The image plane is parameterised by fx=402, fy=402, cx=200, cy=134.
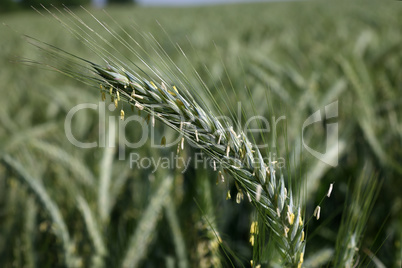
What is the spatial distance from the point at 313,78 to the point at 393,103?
1.37 feet

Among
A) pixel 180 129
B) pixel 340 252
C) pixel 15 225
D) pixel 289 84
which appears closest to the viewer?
pixel 180 129

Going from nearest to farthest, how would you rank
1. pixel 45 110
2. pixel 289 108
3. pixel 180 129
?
1. pixel 180 129
2. pixel 289 108
3. pixel 45 110

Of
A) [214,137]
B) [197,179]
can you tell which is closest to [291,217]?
[214,137]

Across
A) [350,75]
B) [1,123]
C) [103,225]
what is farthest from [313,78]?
[1,123]

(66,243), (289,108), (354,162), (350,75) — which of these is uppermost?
(350,75)

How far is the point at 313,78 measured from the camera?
2.17m

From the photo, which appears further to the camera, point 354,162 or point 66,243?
point 354,162

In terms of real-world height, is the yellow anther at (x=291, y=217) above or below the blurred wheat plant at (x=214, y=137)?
below

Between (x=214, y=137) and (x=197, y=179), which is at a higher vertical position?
(x=214, y=137)

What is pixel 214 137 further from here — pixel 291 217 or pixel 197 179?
pixel 197 179

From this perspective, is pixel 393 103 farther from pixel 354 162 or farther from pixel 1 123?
pixel 1 123

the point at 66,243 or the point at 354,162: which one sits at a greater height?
the point at 354,162

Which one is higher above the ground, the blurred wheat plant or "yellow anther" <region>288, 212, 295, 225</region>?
the blurred wheat plant

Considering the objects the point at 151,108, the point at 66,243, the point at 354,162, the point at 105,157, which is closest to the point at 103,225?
the point at 66,243
